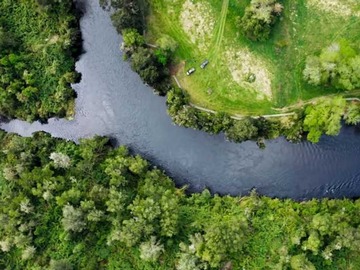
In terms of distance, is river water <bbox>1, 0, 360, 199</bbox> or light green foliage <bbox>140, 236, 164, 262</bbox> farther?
river water <bbox>1, 0, 360, 199</bbox>

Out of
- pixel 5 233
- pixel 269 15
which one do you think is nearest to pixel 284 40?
pixel 269 15

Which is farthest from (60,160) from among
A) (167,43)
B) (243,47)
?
(243,47)

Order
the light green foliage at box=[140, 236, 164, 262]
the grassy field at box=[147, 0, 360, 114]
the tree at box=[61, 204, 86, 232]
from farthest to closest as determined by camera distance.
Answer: the grassy field at box=[147, 0, 360, 114] < the tree at box=[61, 204, 86, 232] < the light green foliage at box=[140, 236, 164, 262]

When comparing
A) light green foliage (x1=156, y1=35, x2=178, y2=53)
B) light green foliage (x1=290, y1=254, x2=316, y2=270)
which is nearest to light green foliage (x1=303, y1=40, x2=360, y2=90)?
light green foliage (x1=156, y1=35, x2=178, y2=53)

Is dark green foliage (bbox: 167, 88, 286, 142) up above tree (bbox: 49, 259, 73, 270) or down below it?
above

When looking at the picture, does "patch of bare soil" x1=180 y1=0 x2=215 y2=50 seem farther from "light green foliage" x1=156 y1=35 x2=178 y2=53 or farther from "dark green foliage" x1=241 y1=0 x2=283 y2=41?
"dark green foliage" x1=241 y1=0 x2=283 y2=41

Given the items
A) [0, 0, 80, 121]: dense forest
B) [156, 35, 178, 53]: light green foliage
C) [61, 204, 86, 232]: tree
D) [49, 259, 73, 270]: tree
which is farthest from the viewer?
[0, 0, 80, 121]: dense forest

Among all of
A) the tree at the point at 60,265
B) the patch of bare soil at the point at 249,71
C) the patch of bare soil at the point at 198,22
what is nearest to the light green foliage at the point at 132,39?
the patch of bare soil at the point at 198,22
